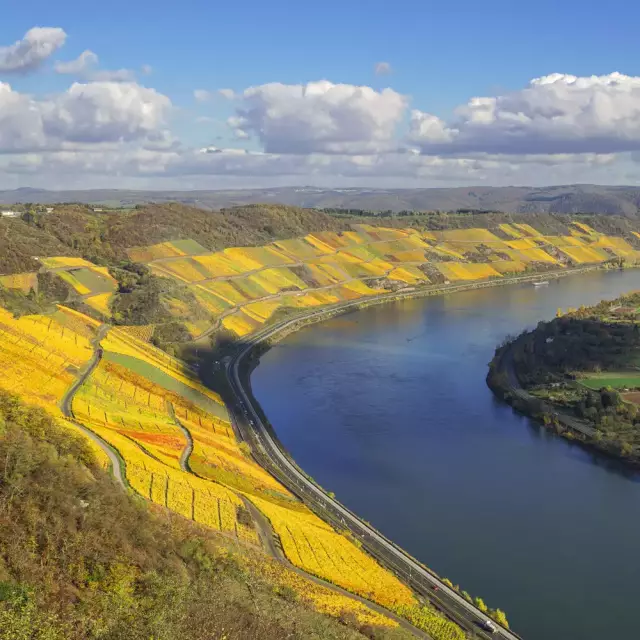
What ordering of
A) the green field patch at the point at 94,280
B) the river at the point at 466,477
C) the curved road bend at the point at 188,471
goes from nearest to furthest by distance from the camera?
the curved road bend at the point at 188,471 → the river at the point at 466,477 → the green field patch at the point at 94,280

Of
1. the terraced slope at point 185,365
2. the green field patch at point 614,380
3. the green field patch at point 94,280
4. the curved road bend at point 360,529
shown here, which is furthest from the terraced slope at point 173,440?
the green field patch at point 614,380

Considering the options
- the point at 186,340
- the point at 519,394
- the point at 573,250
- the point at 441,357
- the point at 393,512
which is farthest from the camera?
the point at 573,250

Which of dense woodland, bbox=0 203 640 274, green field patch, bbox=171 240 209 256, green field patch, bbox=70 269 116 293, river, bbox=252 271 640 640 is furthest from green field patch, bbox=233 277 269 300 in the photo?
green field patch, bbox=70 269 116 293

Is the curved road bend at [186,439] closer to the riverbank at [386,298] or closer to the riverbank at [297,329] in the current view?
the riverbank at [297,329]

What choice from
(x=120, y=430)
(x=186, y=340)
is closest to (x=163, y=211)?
(x=186, y=340)

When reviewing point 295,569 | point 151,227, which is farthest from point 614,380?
point 151,227

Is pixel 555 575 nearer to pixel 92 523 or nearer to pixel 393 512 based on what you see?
pixel 393 512
